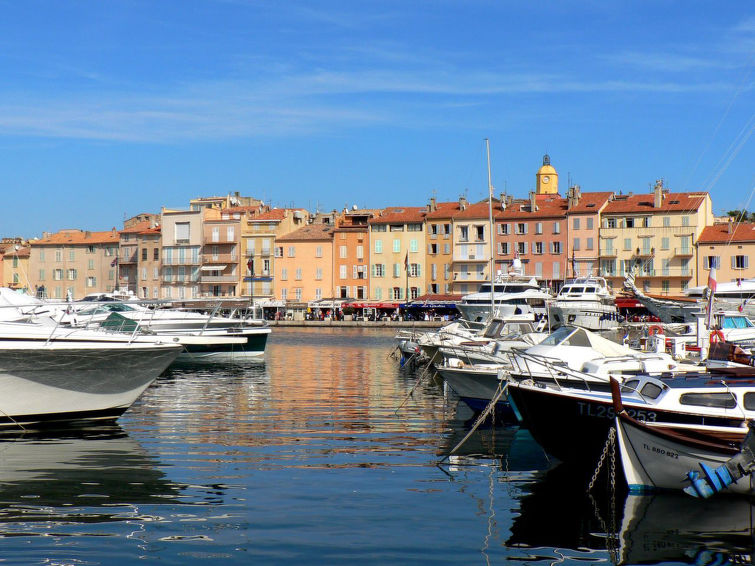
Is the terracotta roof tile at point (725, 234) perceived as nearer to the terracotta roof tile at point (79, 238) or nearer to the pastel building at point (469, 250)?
the pastel building at point (469, 250)

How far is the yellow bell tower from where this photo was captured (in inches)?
4988

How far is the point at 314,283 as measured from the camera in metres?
108

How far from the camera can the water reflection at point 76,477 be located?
1431 cm

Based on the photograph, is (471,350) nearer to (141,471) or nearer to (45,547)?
(141,471)

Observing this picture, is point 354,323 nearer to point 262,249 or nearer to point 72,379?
point 262,249

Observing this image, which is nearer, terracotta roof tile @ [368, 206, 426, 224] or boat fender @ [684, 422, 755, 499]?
boat fender @ [684, 422, 755, 499]

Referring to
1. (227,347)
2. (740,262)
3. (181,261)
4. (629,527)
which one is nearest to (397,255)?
(181,261)

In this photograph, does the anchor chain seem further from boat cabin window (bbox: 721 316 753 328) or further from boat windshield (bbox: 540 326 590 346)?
boat cabin window (bbox: 721 316 753 328)

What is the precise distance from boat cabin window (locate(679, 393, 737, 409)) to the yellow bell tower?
113m

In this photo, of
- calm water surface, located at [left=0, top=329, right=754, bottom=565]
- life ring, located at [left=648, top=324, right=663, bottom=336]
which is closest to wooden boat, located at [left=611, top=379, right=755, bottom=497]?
calm water surface, located at [left=0, top=329, right=754, bottom=565]

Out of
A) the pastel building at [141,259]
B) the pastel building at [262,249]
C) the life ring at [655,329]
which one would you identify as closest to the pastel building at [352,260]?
the pastel building at [262,249]

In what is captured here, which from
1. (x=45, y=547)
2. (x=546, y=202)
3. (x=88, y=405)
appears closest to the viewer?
(x=45, y=547)

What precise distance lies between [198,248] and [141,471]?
96605 millimetres

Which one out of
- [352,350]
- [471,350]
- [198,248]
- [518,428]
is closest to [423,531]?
[518,428]
